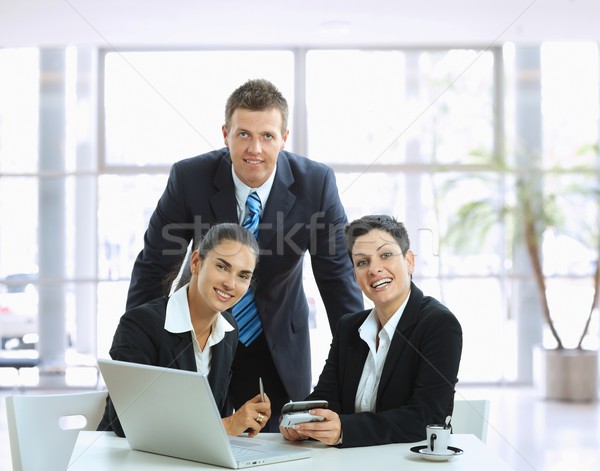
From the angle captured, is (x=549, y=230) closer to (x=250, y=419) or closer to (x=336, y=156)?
(x=336, y=156)

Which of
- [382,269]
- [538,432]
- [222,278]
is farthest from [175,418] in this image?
[538,432]

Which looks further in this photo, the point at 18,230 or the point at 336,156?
the point at 18,230

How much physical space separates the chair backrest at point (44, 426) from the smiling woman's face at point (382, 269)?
2.61ft

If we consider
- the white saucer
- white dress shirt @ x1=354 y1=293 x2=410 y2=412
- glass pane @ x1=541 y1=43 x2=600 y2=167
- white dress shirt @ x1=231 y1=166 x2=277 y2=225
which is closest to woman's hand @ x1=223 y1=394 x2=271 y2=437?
white dress shirt @ x1=354 y1=293 x2=410 y2=412

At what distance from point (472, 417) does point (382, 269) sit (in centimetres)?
47

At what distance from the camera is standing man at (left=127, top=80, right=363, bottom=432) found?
2.66 m

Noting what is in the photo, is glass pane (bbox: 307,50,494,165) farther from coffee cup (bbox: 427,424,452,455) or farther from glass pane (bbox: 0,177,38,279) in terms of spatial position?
coffee cup (bbox: 427,424,452,455)

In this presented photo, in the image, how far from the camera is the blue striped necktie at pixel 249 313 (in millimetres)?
2678

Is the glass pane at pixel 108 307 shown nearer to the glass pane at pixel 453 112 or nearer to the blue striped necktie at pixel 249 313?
the glass pane at pixel 453 112

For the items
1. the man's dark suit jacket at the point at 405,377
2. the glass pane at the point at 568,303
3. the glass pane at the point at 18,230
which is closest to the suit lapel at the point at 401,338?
the man's dark suit jacket at the point at 405,377

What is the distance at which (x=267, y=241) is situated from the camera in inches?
104

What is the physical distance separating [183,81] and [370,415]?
226 inches

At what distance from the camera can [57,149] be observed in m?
7.39

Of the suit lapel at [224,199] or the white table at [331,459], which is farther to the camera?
the suit lapel at [224,199]
